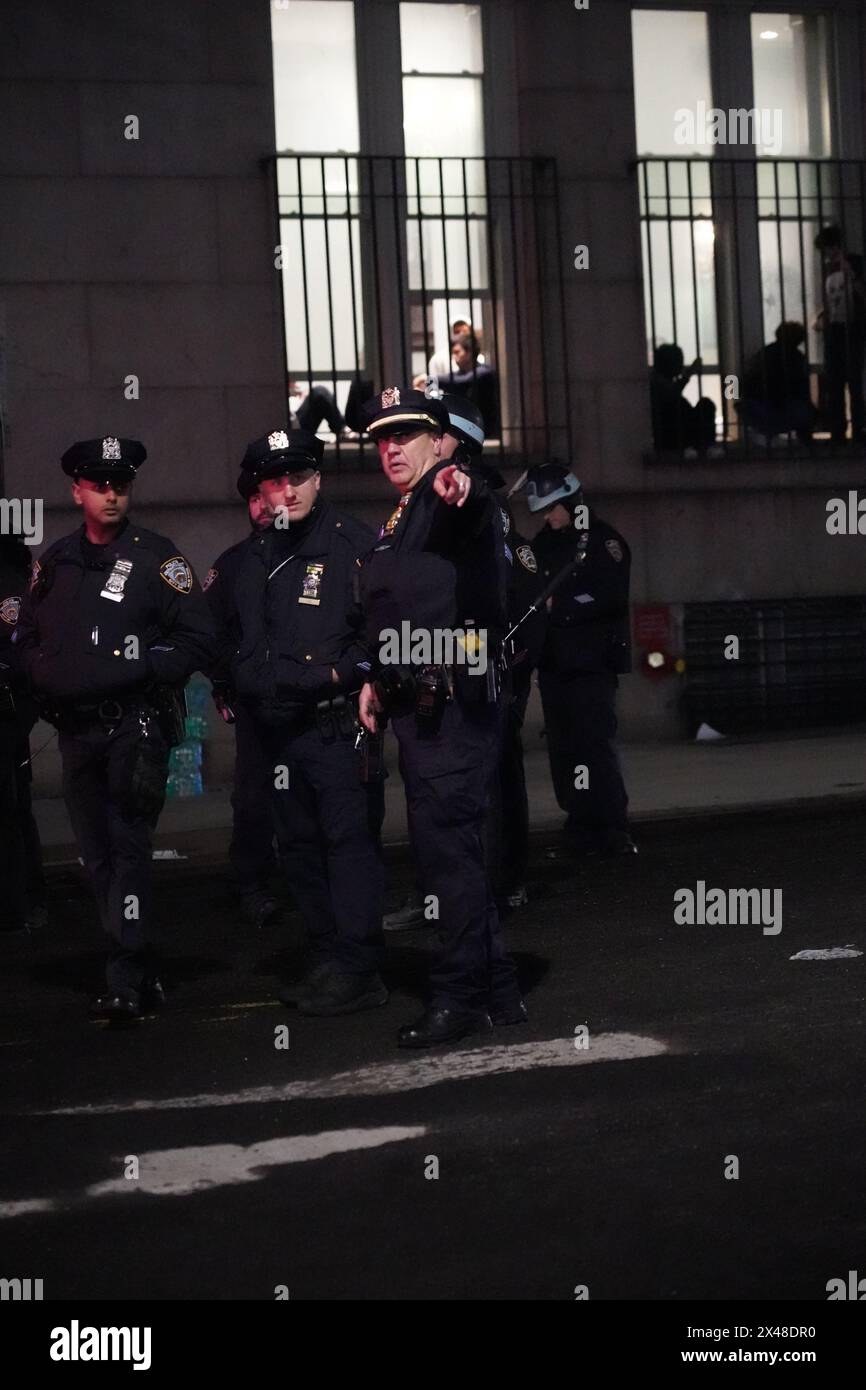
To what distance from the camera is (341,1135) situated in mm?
5562

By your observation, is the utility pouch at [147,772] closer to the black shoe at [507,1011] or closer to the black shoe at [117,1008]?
the black shoe at [117,1008]

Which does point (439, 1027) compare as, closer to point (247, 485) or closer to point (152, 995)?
point (152, 995)

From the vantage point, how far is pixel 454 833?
21.5 ft

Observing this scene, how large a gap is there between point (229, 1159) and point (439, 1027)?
1.20 metres

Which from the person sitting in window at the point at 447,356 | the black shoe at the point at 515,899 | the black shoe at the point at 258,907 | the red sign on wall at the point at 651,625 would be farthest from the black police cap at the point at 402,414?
the red sign on wall at the point at 651,625

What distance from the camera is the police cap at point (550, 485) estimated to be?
1038 centimetres

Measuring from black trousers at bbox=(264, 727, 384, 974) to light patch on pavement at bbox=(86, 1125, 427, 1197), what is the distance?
1.59 metres

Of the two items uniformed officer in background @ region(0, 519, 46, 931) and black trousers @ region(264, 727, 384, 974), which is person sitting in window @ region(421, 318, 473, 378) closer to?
uniformed officer in background @ region(0, 519, 46, 931)

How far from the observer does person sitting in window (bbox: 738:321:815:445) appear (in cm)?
1609

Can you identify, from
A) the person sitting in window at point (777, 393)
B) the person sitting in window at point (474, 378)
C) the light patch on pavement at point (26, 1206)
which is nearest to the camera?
the light patch on pavement at point (26, 1206)

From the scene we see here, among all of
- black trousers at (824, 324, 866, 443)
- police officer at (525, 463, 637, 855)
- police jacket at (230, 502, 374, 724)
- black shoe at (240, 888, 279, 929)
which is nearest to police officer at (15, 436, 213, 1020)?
police jacket at (230, 502, 374, 724)

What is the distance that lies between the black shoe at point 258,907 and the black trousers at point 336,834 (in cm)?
174
